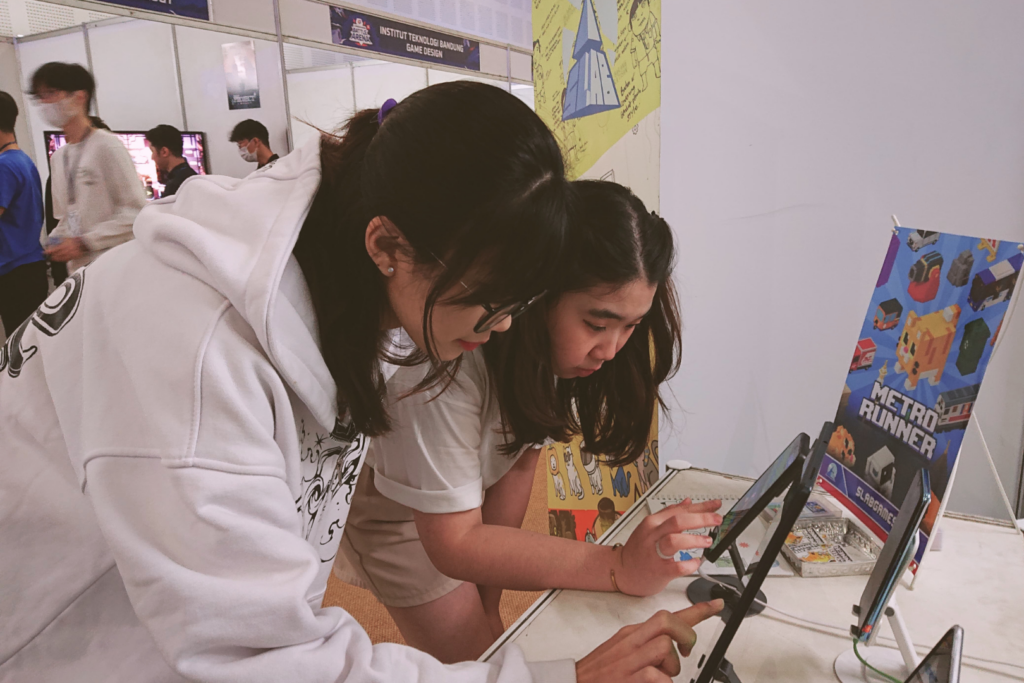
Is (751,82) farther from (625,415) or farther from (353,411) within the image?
(353,411)

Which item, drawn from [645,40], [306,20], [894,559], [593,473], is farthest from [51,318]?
[306,20]

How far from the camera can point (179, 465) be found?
0.50 m

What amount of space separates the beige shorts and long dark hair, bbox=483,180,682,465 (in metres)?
0.31

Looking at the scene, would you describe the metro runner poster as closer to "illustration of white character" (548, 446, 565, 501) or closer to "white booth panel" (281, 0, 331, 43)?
"illustration of white character" (548, 446, 565, 501)

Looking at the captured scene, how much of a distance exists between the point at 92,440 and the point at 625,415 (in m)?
0.83

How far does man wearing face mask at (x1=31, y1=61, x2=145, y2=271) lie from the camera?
245 cm

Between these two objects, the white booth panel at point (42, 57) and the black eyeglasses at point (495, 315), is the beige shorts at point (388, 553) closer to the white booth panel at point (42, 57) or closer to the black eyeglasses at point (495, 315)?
the black eyeglasses at point (495, 315)

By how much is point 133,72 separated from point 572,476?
2.97 metres

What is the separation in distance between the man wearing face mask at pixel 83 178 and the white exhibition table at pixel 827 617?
2.36 meters

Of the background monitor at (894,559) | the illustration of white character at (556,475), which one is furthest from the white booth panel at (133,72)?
the background monitor at (894,559)

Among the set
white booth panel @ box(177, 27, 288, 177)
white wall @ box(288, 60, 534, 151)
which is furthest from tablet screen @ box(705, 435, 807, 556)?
white booth panel @ box(177, 27, 288, 177)

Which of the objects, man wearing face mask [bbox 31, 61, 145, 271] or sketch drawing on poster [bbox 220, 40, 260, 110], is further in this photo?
sketch drawing on poster [bbox 220, 40, 260, 110]

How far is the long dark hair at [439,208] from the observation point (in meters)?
0.59

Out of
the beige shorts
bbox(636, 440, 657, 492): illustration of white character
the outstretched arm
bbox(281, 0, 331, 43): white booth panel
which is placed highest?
bbox(281, 0, 331, 43): white booth panel
